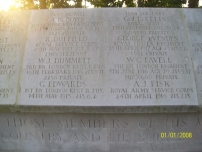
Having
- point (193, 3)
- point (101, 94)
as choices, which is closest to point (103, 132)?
point (101, 94)

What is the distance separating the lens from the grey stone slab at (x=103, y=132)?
11.1ft

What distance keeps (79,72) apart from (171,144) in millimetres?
1867

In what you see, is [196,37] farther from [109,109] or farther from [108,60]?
[109,109]

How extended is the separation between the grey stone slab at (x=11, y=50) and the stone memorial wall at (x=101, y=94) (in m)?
0.02

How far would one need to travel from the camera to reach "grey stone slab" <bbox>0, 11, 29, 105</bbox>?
3.42 m

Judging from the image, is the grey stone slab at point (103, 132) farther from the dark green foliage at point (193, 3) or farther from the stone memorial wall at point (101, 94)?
the dark green foliage at point (193, 3)

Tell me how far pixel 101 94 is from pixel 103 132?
62 cm

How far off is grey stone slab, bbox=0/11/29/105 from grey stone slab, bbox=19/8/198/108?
0.42 feet

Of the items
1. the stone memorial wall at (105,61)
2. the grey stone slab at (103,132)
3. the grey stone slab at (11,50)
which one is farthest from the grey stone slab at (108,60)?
the grey stone slab at (103,132)

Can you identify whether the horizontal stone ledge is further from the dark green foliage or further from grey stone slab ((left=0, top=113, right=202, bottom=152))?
the dark green foliage

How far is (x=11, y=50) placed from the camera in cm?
371
